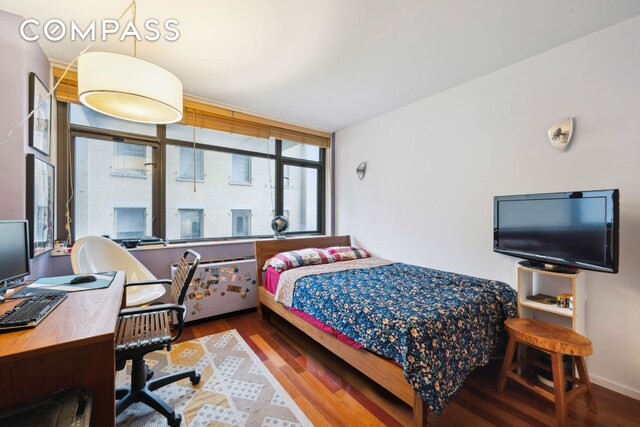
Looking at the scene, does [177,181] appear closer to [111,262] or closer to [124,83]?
[111,262]

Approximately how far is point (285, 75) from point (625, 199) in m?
2.77

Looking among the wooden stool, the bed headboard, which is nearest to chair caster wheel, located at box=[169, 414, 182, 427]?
the bed headboard

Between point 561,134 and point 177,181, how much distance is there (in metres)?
3.65

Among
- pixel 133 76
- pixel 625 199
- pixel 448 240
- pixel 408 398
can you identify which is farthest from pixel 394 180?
pixel 133 76

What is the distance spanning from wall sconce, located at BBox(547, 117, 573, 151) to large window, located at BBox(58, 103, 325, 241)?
Answer: 2938 millimetres

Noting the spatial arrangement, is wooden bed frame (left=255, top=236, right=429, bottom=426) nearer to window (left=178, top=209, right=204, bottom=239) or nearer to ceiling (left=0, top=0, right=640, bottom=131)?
window (left=178, top=209, right=204, bottom=239)

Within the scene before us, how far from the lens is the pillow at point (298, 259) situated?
2.86 meters

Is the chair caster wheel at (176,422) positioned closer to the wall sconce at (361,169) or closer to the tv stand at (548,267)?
the tv stand at (548,267)

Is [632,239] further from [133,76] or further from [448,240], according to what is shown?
[133,76]

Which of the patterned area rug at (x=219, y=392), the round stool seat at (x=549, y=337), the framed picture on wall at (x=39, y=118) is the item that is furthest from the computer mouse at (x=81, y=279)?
the round stool seat at (x=549, y=337)

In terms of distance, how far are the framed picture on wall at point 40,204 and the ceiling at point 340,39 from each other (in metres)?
0.97

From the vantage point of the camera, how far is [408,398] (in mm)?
1490

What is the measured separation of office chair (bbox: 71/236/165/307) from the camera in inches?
84.7

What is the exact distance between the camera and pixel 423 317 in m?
1.55
